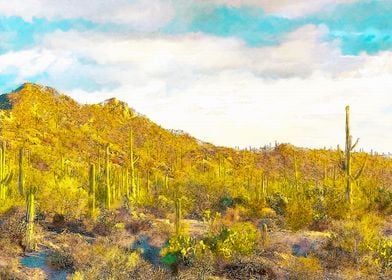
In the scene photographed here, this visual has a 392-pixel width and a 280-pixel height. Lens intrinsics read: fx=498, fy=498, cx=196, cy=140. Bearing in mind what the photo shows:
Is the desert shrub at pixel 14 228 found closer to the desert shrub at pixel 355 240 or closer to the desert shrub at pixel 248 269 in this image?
the desert shrub at pixel 248 269

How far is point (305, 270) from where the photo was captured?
1240 centimetres

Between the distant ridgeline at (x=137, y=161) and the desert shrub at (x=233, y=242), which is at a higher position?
the distant ridgeline at (x=137, y=161)

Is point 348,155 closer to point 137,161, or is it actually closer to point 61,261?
point 61,261

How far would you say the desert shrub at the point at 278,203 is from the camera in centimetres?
2390

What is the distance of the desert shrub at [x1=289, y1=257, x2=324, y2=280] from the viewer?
12.3 m

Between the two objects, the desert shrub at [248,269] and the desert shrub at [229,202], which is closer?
the desert shrub at [248,269]

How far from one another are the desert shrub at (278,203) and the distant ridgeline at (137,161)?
2.83 feet

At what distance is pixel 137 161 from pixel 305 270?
51.0 metres

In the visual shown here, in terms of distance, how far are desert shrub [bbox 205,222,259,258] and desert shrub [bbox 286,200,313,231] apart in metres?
4.72

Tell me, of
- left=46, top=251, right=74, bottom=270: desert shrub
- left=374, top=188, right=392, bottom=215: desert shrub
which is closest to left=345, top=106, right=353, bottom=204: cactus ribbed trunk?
left=374, top=188, right=392, bottom=215: desert shrub

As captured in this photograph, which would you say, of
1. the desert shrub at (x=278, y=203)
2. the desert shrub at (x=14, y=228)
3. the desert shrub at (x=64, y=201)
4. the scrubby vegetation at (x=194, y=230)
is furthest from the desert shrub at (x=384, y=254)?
the desert shrub at (x=64, y=201)

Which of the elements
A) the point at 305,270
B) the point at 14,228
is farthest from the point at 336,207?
the point at 14,228

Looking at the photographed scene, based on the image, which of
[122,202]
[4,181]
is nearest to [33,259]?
[4,181]

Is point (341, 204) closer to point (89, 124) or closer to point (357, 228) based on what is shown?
point (357, 228)
